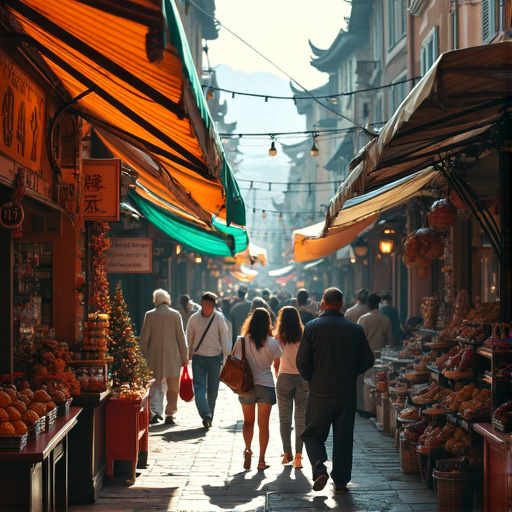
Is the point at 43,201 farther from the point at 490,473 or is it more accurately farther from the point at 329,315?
the point at 490,473

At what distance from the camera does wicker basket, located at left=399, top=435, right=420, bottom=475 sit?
9.88 meters

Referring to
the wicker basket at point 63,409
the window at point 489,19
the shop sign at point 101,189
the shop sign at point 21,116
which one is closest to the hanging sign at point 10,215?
the shop sign at point 21,116

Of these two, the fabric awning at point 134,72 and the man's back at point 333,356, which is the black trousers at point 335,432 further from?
the fabric awning at point 134,72

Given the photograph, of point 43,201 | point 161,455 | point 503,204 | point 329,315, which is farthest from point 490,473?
point 161,455

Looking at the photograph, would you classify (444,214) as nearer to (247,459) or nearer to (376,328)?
(247,459)

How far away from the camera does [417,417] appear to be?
10.2m

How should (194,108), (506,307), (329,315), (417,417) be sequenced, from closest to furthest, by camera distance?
(194,108) < (506,307) < (329,315) < (417,417)

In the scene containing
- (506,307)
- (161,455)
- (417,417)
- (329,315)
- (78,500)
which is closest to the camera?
(506,307)

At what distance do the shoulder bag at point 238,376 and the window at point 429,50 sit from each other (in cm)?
865

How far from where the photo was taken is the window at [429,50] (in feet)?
56.9

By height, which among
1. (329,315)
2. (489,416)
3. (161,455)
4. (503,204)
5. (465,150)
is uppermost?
(465,150)

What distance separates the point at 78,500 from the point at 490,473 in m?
3.64

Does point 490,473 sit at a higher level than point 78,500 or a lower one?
higher

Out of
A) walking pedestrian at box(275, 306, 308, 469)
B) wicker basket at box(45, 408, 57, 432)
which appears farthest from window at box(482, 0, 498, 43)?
wicker basket at box(45, 408, 57, 432)
